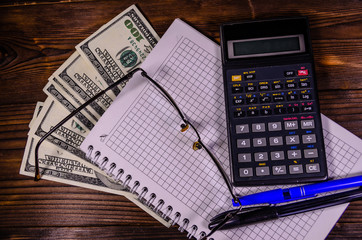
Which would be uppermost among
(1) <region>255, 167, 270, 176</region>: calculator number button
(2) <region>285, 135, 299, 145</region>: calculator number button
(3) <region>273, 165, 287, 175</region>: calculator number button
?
(2) <region>285, 135, 299, 145</region>: calculator number button

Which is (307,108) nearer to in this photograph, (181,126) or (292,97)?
(292,97)

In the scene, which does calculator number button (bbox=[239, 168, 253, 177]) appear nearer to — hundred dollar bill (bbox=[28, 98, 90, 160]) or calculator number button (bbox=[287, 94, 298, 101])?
calculator number button (bbox=[287, 94, 298, 101])

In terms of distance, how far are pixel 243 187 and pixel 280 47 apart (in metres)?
0.29

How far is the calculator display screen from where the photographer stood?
2.21ft

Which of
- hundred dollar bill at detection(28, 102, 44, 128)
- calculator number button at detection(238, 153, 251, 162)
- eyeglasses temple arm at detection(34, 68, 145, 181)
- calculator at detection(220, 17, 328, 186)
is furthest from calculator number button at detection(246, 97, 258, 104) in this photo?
hundred dollar bill at detection(28, 102, 44, 128)

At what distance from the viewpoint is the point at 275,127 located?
65cm

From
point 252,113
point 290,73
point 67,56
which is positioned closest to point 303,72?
point 290,73

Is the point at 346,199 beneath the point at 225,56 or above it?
beneath

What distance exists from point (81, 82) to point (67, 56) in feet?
0.22

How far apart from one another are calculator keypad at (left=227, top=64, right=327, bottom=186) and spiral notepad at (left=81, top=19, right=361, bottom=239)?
0.05m

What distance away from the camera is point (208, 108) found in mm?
717

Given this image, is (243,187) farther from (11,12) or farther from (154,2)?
(11,12)

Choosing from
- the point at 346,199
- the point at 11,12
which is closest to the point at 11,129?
the point at 11,12

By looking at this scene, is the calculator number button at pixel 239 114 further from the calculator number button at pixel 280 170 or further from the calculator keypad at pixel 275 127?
the calculator number button at pixel 280 170
